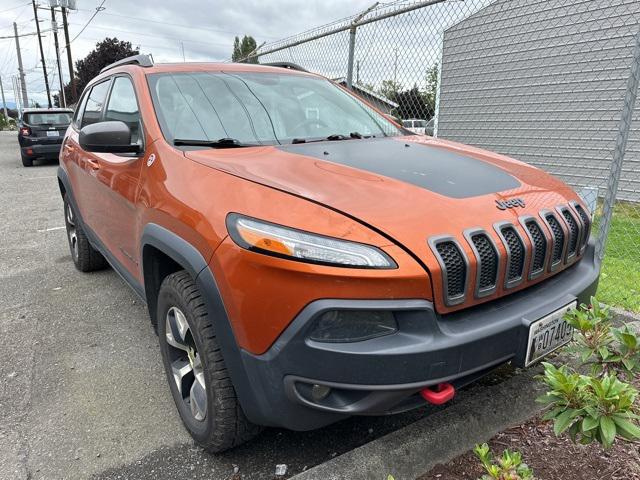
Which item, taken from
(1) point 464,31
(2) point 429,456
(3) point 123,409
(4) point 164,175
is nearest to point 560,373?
(2) point 429,456

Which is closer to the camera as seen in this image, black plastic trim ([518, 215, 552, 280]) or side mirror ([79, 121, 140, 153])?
black plastic trim ([518, 215, 552, 280])

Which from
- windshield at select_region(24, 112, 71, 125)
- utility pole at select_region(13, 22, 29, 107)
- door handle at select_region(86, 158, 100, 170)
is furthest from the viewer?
utility pole at select_region(13, 22, 29, 107)

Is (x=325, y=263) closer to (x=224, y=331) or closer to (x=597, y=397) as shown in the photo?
(x=224, y=331)

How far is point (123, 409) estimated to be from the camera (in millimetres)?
2527

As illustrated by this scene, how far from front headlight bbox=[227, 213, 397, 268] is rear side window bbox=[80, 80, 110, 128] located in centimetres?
257

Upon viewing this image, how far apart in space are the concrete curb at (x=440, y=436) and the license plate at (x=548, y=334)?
1.42 feet

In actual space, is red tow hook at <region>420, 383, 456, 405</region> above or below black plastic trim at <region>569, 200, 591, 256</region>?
below

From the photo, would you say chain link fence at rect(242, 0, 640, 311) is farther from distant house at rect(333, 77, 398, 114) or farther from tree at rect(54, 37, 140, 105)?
tree at rect(54, 37, 140, 105)

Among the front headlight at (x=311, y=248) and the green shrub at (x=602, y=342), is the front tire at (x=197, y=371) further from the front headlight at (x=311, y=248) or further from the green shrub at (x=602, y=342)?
the green shrub at (x=602, y=342)

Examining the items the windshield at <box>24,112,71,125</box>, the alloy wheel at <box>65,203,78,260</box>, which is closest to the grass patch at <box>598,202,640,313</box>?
the alloy wheel at <box>65,203,78,260</box>

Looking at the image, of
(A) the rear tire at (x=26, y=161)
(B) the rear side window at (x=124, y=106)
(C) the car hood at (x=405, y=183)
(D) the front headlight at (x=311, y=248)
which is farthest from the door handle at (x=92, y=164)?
(A) the rear tire at (x=26, y=161)

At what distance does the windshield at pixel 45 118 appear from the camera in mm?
13367

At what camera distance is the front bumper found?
1.54m

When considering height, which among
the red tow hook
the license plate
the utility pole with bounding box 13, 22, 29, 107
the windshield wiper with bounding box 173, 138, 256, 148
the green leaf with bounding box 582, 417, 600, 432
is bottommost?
the red tow hook
